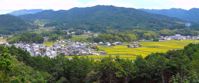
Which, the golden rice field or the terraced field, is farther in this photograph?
the terraced field

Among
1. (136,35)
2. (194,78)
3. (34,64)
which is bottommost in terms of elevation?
(136,35)

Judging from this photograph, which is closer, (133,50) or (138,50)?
(133,50)

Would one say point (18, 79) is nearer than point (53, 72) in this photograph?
Yes

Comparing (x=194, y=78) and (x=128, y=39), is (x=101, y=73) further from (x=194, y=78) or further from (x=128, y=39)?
(x=128, y=39)

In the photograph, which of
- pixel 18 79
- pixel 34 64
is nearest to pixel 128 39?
pixel 34 64

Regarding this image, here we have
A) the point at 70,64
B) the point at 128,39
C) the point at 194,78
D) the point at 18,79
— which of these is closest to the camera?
the point at 194,78

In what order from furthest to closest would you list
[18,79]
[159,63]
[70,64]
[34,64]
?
[34,64] → [70,64] → [159,63] → [18,79]

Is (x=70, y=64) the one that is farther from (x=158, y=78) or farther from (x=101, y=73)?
(x=158, y=78)

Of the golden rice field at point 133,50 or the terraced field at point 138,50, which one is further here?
the terraced field at point 138,50

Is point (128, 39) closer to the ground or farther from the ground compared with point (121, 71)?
closer to the ground
